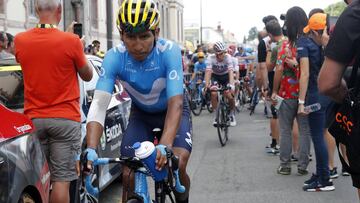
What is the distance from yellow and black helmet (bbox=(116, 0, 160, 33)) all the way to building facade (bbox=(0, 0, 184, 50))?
4339mm

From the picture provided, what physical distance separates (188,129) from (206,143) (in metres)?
6.44

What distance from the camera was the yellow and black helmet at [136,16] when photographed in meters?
3.45

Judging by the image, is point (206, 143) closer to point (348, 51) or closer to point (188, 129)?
point (188, 129)

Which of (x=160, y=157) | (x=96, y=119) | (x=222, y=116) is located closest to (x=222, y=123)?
(x=222, y=116)

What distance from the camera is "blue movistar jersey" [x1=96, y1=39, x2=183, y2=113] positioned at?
376cm

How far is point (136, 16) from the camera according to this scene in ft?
11.3

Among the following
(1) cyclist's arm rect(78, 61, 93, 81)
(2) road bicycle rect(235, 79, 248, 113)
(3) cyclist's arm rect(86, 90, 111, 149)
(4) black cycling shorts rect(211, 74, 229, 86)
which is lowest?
(2) road bicycle rect(235, 79, 248, 113)

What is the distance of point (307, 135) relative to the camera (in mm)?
6926

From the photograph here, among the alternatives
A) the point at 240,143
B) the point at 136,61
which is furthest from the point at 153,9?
the point at 240,143

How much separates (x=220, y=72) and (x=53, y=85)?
735 cm

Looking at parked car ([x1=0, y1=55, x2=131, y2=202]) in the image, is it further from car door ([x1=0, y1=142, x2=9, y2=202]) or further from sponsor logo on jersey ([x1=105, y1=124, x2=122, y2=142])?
car door ([x1=0, y1=142, x2=9, y2=202])

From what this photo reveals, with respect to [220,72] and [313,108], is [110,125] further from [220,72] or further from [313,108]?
[220,72]

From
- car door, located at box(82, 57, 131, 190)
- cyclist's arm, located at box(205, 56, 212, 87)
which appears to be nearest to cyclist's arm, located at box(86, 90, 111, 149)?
car door, located at box(82, 57, 131, 190)

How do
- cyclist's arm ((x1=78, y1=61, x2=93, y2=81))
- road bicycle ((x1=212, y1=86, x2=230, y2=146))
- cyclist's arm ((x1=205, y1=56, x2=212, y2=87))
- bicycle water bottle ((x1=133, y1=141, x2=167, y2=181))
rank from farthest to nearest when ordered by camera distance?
cyclist's arm ((x1=205, y1=56, x2=212, y2=87)) < road bicycle ((x1=212, y1=86, x2=230, y2=146)) < cyclist's arm ((x1=78, y1=61, x2=93, y2=81)) < bicycle water bottle ((x1=133, y1=141, x2=167, y2=181))
